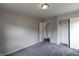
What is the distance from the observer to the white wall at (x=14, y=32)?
9.77 ft

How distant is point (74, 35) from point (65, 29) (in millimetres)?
957

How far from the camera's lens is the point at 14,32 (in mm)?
3432

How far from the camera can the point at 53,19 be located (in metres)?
5.29

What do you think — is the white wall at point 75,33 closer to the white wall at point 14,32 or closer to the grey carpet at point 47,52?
the grey carpet at point 47,52

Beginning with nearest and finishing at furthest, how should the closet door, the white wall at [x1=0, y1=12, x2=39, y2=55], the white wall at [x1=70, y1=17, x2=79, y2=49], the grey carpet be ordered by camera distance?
the white wall at [x1=0, y1=12, x2=39, y2=55], the grey carpet, the white wall at [x1=70, y1=17, x2=79, y2=49], the closet door

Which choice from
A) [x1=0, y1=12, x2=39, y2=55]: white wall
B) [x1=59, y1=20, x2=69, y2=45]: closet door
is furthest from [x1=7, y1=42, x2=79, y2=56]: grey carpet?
[x1=59, y1=20, x2=69, y2=45]: closet door

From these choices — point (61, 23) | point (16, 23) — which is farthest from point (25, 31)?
point (61, 23)

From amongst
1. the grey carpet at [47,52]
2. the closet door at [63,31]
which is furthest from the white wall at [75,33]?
the closet door at [63,31]

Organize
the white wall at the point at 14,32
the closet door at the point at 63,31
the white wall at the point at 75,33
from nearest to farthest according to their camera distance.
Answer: the white wall at the point at 14,32 → the white wall at the point at 75,33 → the closet door at the point at 63,31

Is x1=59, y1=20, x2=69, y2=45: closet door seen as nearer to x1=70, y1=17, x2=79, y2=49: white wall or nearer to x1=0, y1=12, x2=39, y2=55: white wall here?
x1=70, y1=17, x2=79, y2=49: white wall

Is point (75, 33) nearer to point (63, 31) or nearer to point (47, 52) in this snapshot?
point (63, 31)

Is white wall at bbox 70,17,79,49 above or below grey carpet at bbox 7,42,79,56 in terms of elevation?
above

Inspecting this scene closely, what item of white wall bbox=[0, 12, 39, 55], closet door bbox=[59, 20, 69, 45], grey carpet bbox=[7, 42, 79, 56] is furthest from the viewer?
closet door bbox=[59, 20, 69, 45]

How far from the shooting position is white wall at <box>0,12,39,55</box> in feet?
9.77
